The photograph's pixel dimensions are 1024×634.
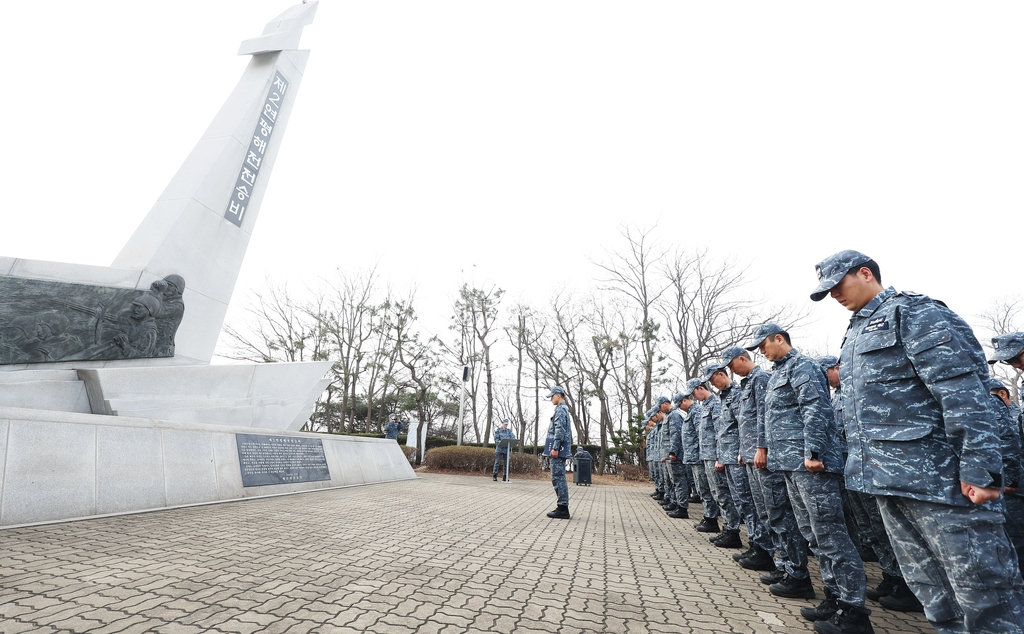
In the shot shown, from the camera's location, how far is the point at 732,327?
20.9 m

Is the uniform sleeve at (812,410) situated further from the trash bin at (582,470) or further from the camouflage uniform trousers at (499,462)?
the camouflage uniform trousers at (499,462)

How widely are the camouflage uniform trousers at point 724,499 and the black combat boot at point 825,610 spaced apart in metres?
2.67

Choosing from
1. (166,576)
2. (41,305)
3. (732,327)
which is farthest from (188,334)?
(732,327)

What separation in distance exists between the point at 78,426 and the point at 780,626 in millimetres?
7050

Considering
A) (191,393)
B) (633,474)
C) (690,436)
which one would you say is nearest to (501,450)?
(633,474)

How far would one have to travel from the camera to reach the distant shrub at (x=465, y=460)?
19.2 m

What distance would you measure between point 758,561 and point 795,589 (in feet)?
3.18

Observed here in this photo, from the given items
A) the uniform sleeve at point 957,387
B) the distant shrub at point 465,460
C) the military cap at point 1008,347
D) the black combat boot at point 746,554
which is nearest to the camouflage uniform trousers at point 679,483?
the black combat boot at point 746,554

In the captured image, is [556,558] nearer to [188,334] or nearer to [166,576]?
[166,576]

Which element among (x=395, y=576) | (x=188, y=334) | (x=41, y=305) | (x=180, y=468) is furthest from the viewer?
(x=188, y=334)

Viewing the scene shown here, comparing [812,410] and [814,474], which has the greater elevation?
[812,410]

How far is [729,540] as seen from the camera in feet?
18.3

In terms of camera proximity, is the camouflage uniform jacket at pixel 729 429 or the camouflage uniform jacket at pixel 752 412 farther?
the camouflage uniform jacket at pixel 729 429

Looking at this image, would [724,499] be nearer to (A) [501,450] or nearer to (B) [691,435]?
(B) [691,435]
